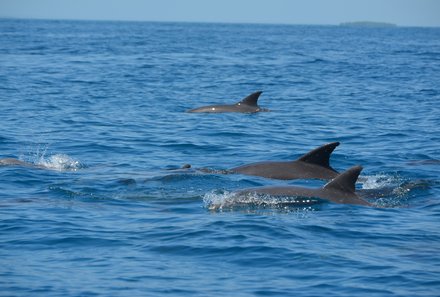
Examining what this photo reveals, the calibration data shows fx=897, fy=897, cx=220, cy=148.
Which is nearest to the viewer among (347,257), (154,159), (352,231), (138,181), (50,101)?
(347,257)

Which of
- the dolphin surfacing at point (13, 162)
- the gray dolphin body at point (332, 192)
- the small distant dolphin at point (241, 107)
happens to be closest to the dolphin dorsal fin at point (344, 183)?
the gray dolphin body at point (332, 192)

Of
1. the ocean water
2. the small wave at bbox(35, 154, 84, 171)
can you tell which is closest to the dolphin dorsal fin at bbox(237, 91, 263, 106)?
the ocean water

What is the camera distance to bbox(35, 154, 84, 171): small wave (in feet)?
57.9

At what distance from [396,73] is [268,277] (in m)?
35.6

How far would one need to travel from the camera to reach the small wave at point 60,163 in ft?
57.9

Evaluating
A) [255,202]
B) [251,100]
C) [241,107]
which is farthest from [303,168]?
[241,107]

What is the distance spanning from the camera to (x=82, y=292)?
32.3 feet

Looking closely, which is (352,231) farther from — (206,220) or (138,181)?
(138,181)

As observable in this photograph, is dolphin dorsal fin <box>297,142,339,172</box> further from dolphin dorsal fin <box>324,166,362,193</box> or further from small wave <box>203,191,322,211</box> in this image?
small wave <box>203,191,322,211</box>

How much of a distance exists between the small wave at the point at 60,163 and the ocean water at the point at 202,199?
0.07 meters

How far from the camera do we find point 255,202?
45.3ft

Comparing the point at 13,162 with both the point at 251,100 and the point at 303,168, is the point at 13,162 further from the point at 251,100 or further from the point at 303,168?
the point at 251,100

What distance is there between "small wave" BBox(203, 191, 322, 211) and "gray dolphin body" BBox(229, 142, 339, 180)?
2033 mm

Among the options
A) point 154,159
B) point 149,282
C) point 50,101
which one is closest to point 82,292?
point 149,282
